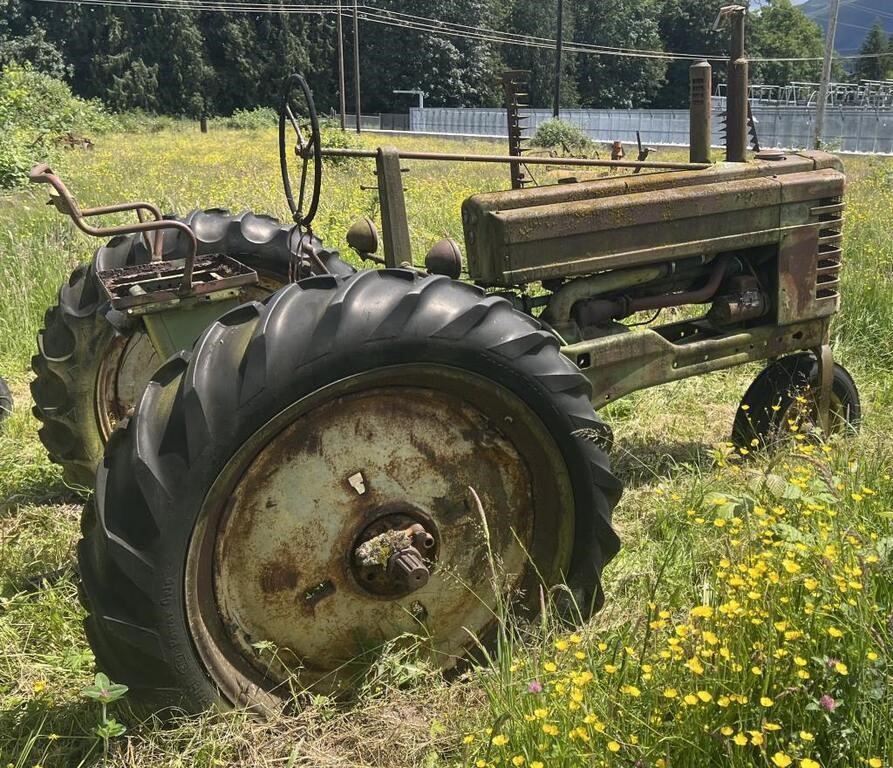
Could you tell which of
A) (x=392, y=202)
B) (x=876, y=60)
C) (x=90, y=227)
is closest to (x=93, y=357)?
(x=90, y=227)

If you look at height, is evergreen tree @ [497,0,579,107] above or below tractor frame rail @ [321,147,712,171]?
above

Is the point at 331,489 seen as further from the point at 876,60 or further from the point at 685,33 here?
the point at 876,60

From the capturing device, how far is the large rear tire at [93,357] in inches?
138

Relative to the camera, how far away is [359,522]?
240cm

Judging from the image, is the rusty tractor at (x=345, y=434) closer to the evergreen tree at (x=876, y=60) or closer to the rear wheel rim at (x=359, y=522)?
the rear wheel rim at (x=359, y=522)

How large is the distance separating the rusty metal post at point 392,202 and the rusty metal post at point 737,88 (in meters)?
1.71

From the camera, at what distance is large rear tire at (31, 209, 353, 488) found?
3.51m

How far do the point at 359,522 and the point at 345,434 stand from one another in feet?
0.83

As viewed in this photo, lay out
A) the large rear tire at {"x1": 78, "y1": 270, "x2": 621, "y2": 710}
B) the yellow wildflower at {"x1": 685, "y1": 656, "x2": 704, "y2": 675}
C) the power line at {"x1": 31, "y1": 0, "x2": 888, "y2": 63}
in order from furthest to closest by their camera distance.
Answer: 1. the power line at {"x1": 31, "y1": 0, "x2": 888, "y2": 63}
2. the large rear tire at {"x1": 78, "y1": 270, "x2": 621, "y2": 710}
3. the yellow wildflower at {"x1": 685, "y1": 656, "x2": 704, "y2": 675}

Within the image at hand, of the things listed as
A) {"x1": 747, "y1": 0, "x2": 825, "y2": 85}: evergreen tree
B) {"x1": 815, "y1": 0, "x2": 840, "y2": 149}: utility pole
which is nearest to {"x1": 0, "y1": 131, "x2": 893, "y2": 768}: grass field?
{"x1": 815, "y1": 0, "x2": 840, "y2": 149}: utility pole

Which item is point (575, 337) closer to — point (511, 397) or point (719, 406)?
point (511, 397)

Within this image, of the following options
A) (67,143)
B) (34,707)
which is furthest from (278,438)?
(67,143)

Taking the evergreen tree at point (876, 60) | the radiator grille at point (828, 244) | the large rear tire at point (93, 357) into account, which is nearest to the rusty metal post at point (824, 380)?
the radiator grille at point (828, 244)

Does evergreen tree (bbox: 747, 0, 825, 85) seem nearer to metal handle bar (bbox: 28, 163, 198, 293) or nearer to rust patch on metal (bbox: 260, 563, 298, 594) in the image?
metal handle bar (bbox: 28, 163, 198, 293)
